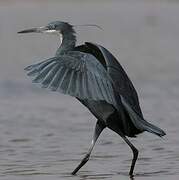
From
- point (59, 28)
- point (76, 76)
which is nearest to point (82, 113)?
point (59, 28)

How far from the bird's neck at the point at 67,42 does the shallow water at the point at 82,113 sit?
3.40 ft

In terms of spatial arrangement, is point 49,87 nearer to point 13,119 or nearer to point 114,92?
point 114,92

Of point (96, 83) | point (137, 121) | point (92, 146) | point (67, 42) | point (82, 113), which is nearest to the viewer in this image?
point (96, 83)

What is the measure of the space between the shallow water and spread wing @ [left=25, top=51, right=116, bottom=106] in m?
0.87

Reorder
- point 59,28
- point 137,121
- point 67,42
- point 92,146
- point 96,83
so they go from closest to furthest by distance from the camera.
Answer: point 96,83 < point 137,121 < point 92,146 < point 67,42 < point 59,28

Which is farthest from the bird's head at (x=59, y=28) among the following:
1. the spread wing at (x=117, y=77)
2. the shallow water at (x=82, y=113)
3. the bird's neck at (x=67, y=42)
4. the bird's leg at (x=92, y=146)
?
the shallow water at (x=82, y=113)

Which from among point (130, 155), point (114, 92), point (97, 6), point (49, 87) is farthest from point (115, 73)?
point (97, 6)

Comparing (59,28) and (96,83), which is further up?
(59,28)

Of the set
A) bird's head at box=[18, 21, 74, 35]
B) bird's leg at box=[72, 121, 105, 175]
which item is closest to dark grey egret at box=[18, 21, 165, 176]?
bird's leg at box=[72, 121, 105, 175]

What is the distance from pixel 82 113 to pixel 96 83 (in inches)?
161

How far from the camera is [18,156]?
8758 mm

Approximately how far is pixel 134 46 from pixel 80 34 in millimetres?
2301

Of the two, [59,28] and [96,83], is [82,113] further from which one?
[96,83]

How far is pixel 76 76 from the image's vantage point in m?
7.32
